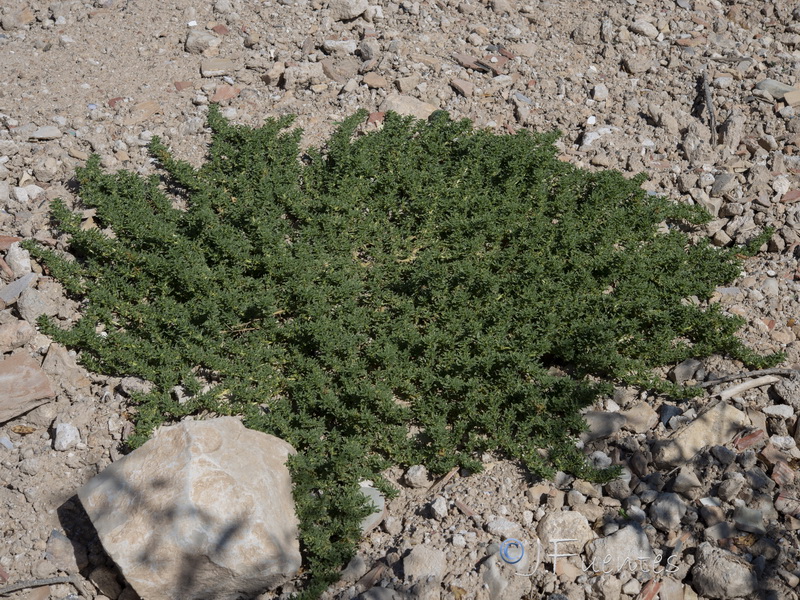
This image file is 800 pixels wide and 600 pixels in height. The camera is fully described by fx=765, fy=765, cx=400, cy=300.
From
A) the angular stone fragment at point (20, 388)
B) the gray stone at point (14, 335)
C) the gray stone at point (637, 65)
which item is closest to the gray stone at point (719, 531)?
the angular stone fragment at point (20, 388)

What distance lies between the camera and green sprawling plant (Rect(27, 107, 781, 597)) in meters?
4.65

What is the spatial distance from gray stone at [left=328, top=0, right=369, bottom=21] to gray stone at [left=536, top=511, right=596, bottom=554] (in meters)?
5.96

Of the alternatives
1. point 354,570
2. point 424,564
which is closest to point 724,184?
point 424,564

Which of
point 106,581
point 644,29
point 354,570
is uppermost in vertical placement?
point 644,29

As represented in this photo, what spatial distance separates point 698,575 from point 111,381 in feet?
12.2

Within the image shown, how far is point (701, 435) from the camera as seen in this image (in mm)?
4527

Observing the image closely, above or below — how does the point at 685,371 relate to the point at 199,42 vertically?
below

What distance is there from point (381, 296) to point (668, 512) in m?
2.36

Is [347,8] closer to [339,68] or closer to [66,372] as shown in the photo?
[339,68]

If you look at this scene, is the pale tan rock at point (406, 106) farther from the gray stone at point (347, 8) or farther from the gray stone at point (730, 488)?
the gray stone at point (730, 488)

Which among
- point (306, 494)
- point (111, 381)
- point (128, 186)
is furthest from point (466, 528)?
point (128, 186)

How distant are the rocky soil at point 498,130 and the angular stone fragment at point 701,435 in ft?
0.04

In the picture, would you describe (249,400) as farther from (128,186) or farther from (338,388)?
(128,186)

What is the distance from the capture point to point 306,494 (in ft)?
14.1
